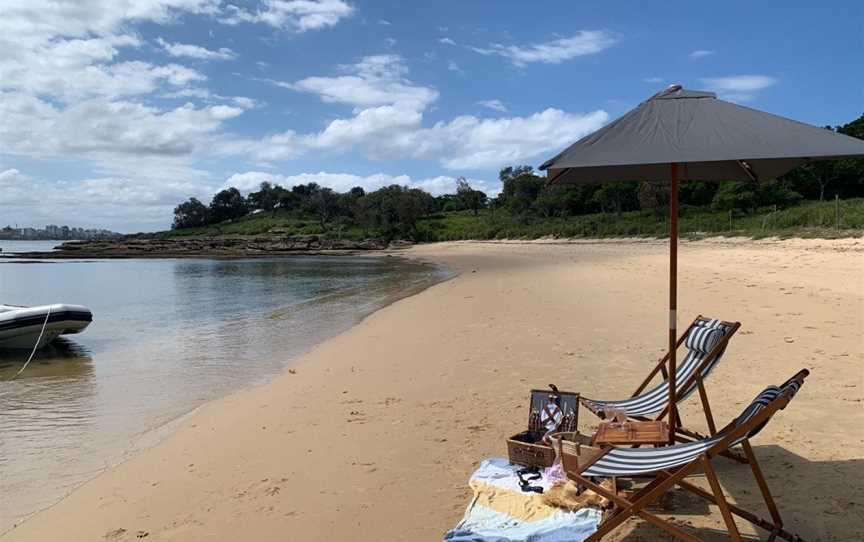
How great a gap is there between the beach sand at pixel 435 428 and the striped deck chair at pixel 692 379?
0.50m

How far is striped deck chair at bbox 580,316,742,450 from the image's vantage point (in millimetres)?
3803

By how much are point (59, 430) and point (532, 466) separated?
16.4 feet

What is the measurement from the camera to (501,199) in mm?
82125

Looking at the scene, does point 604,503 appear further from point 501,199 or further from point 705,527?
point 501,199

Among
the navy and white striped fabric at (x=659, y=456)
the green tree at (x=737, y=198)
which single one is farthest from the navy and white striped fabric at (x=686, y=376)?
the green tree at (x=737, y=198)

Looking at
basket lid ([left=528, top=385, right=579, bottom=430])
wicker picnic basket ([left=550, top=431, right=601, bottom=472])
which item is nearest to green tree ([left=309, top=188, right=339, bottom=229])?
basket lid ([left=528, top=385, right=579, bottom=430])

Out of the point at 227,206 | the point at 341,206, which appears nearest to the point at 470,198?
the point at 341,206

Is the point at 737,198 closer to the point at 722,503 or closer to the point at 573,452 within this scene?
the point at 573,452

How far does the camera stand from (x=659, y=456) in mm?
2910

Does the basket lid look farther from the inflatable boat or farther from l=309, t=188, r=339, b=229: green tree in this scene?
l=309, t=188, r=339, b=229: green tree

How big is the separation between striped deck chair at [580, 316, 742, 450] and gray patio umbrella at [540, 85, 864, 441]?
10.2 inches

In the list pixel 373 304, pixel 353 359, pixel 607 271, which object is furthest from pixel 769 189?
pixel 353 359

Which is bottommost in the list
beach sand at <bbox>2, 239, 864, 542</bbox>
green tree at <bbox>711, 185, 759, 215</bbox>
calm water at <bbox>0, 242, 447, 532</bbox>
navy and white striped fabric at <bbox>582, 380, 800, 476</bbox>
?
calm water at <bbox>0, 242, 447, 532</bbox>

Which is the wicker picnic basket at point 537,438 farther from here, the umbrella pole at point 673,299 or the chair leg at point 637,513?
the chair leg at point 637,513
